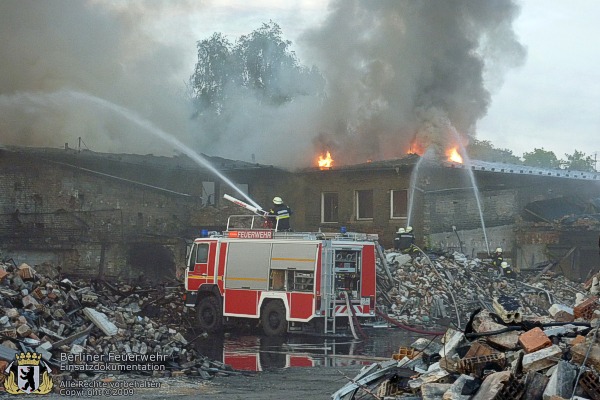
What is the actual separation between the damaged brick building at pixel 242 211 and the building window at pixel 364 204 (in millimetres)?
37

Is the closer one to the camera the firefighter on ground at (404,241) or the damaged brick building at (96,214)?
the firefighter on ground at (404,241)

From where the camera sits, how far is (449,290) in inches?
827

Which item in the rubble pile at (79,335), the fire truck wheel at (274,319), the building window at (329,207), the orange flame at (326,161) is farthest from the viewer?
the orange flame at (326,161)

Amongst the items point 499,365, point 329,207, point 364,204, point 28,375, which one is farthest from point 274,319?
point 329,207

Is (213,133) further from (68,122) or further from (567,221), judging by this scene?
(567,221)

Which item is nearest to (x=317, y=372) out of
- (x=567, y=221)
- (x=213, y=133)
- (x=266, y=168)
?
→ (x=567, y=221)

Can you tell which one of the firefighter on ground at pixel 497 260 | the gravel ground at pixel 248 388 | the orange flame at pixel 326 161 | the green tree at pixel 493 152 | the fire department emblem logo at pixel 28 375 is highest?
the green tree at pixel 493 152

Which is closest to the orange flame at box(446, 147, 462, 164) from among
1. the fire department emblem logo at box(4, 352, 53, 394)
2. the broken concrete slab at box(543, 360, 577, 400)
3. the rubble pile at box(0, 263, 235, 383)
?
the rubble pile at box(0, 263, 235, 383)

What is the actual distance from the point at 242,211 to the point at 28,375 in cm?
1904

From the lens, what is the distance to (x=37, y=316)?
1155cm

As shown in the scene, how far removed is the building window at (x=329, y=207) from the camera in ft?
98.5

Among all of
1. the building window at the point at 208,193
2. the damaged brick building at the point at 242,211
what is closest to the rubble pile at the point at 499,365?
the damaged brick building at the point at 242,211

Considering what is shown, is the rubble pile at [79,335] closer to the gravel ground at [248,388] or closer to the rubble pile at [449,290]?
the gravel ground at [248,388]

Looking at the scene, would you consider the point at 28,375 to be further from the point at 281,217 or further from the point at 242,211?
the point at 242,211
